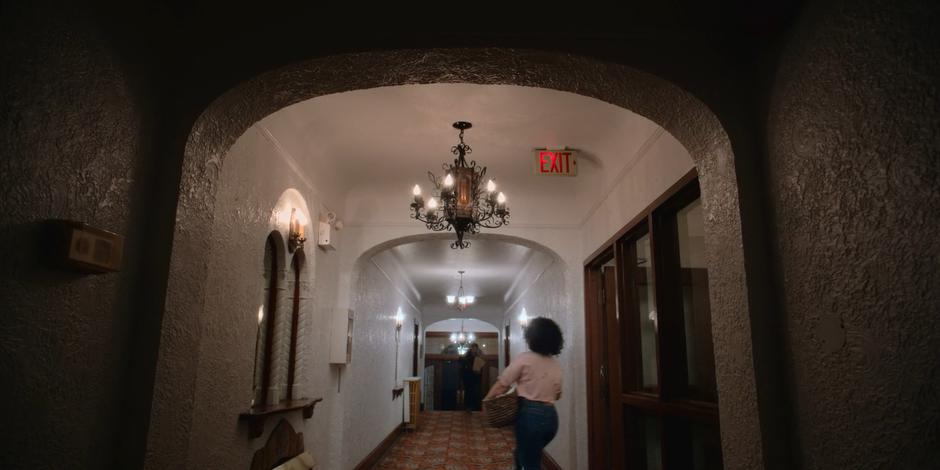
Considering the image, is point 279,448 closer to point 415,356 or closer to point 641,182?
point 641,182

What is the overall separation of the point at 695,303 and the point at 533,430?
131 cm

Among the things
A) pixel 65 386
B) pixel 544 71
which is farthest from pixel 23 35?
pixel 544 71

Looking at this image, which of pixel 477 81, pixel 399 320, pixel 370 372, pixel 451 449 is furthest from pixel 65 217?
pixel 399 320

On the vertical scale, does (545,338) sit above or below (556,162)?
below

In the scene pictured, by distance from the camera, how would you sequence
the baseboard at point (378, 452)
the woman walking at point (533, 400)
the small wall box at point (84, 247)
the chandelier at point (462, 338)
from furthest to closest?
the chandelier at point (462, 338)
the baseboard at point (378, 452)
the woman walking at point (533, 400)
the small wall box at point (84, 247)

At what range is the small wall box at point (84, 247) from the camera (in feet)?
5.37

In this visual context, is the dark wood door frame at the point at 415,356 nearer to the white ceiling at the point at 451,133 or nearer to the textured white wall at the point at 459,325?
the textured white wall at the point at 459,325

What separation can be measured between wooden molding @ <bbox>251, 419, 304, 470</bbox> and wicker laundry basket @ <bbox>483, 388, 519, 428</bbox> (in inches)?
56.8

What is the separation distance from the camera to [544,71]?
242cm

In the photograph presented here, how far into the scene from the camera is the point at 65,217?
170 centimetres

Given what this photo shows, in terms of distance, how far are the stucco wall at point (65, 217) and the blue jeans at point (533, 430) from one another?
240cm

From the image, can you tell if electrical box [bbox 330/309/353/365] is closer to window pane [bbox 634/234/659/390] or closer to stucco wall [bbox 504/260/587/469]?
stucco wall [bbox 504/260/587/469]

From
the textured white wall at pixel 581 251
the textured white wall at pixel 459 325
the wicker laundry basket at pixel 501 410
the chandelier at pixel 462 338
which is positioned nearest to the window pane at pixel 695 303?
the textured white wall at pixel 581 251

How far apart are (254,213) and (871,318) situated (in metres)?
3.14
